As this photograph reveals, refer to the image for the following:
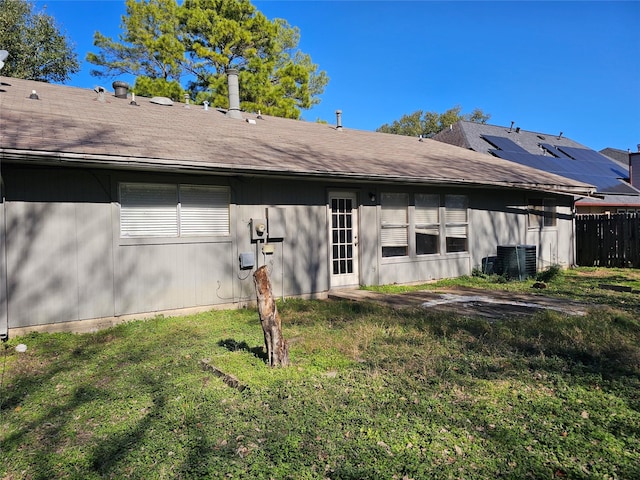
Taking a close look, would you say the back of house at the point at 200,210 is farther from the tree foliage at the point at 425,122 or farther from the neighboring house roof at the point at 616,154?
the tree foliage at the point at 425,122

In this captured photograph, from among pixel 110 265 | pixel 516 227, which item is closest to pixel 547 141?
pixel 516 227

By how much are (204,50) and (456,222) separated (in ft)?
49.9

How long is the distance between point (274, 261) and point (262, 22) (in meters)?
17.4

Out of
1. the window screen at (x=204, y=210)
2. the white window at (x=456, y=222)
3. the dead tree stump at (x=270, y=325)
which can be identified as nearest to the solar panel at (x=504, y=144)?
the white window at (x=456, y=222)

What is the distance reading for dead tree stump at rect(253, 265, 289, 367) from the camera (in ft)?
14.4

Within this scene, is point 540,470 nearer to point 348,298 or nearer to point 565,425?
point 565,425

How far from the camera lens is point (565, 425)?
3.22 meters

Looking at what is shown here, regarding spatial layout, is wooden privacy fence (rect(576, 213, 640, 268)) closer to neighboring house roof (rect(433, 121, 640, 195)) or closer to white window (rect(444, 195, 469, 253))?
neighboring house roof (rect(433, 121, 640, 195))

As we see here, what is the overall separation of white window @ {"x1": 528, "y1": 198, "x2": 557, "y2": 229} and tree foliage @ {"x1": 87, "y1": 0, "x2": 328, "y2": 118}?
1188cm

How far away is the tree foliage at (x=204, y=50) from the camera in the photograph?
20.5 metres

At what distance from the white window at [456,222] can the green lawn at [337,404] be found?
16.3 feet

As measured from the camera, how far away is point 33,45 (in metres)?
17.9

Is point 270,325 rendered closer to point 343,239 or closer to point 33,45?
point 343,239

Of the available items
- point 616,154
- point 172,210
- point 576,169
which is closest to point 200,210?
point 172,210
